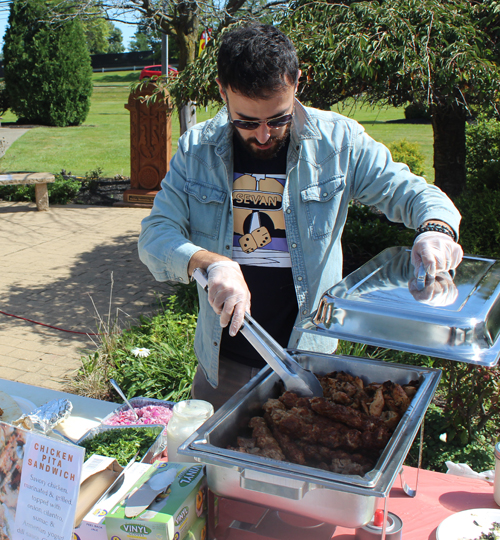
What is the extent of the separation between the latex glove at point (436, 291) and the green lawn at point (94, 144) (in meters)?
10.5

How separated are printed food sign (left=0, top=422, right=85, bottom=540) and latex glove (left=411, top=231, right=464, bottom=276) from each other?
0.97 metres

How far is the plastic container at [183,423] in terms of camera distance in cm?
147

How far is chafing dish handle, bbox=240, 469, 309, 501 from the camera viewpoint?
1059 millimetres

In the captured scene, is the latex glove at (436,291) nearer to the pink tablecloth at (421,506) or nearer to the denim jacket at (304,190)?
the denim jacket at (304,190)

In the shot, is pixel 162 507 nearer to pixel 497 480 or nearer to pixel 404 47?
pixel 497 480

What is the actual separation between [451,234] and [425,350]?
42 centimetres

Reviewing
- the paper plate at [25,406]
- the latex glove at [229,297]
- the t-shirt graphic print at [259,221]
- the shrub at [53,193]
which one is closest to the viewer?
the latex glove at [229,297]

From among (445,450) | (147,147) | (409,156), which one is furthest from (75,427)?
(409,156)

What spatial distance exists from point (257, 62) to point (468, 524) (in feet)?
4.40

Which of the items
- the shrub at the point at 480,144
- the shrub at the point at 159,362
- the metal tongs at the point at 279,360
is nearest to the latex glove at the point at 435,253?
the metal tongs at the point at 279,360

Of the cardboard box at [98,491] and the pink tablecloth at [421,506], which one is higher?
the cardboard box at [98,491]

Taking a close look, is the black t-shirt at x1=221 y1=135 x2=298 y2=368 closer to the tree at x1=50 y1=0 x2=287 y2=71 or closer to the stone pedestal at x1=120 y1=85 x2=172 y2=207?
the tree at x1=50 y1=0 x2=287 y2=71

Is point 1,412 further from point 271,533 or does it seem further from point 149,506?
point 271,533

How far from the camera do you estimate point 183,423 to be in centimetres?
148
